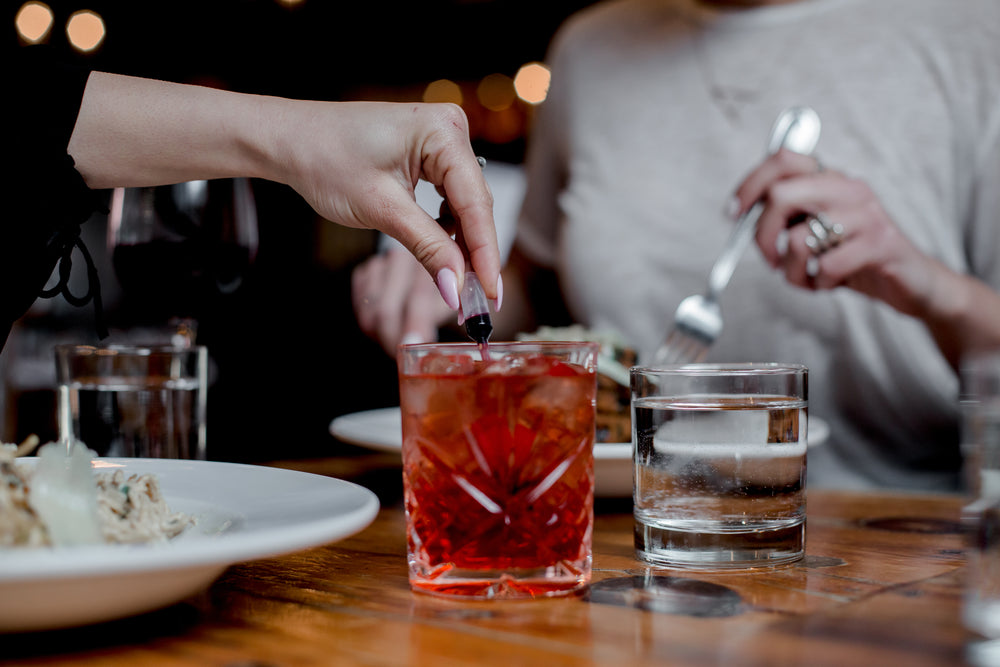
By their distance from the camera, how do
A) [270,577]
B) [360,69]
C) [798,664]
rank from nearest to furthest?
[798,664]
[270,577]
[360,69]

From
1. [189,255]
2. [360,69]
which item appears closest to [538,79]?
[360,69]

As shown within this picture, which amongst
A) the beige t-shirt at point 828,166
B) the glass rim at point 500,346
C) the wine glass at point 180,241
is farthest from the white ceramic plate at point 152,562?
the beige t-shirt at point 828,166

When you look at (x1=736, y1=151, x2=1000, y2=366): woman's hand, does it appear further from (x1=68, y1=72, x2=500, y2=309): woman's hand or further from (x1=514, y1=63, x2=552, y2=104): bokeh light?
(x1=514, y1=63, x2=552, y2=104): bokeh light

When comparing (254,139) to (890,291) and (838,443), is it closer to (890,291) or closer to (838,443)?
(890,291)

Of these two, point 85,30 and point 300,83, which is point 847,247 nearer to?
point 85,30

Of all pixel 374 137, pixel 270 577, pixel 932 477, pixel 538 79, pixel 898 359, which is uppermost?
pixel 538 79

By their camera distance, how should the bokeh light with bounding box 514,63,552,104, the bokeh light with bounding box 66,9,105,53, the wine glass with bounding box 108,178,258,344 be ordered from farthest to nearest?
the bokeh light with bounding box 514,63,552,104
the bokeh light with bounding box 66,9,105,53
the wine glass with bounding box 108,178,258,344

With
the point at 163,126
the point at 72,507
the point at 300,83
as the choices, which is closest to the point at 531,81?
the point at 300,83

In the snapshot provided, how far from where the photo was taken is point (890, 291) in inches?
62.0

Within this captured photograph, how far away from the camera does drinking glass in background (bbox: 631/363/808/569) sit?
0.75m

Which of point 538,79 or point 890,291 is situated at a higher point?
point 538,79

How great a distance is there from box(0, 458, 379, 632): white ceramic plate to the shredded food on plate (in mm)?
18

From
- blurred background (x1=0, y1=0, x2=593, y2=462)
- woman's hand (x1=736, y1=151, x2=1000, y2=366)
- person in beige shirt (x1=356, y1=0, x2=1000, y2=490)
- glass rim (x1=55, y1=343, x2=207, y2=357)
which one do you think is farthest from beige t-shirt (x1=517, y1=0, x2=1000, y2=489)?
blurred background (x1=0, y1=0, x2=593, y2=462)

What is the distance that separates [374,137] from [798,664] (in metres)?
0.53
